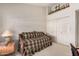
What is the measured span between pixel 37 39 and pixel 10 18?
32 cm

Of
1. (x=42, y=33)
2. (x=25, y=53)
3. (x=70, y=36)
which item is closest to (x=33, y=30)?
(x=42, y=33)

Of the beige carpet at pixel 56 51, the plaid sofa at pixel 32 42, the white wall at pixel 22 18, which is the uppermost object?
the white wall at pixel 22 18

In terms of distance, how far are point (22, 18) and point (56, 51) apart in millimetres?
446

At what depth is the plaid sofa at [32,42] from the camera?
0.94m

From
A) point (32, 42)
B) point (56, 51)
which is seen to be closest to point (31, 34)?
point (32, 42)

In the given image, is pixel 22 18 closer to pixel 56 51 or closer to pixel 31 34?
pixel 31 34

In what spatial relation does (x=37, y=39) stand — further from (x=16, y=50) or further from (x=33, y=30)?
(x=16, y=50)

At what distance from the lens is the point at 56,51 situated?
951mm

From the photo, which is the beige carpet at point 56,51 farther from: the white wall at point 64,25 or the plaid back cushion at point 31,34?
the plaid back cushion at point 31,34

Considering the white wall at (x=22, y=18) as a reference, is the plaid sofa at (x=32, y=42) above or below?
below

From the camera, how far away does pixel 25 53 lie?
0.92 meters

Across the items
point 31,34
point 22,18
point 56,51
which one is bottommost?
point 56,51

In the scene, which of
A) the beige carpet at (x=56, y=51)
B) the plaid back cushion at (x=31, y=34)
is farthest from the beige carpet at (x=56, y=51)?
the plaid back cushion at (x=31, y=34)

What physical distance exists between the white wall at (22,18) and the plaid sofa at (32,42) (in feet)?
0.16
